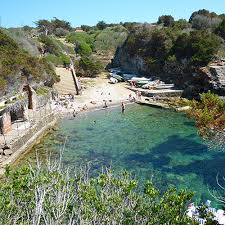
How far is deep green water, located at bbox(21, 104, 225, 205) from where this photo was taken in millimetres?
28828

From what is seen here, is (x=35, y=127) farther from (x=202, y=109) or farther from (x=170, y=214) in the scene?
(x=170, y=214)

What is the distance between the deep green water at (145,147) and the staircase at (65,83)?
35.1 ft

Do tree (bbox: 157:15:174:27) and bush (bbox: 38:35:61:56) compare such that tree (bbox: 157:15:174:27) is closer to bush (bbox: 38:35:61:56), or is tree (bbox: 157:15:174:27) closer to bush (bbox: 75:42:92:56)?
bush (bbox: 75:42:92:56)

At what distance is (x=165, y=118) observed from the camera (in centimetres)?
4681

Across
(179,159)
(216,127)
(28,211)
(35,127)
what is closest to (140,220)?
(28,211)

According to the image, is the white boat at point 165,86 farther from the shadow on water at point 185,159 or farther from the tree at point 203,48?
the shadow on water at point 185,159

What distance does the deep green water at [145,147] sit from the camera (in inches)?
1135

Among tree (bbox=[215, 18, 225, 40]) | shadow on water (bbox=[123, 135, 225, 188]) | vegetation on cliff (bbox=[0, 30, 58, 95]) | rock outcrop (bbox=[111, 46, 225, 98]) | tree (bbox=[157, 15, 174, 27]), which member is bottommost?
shadow on water (bbox=[123, 135, 225, 188])

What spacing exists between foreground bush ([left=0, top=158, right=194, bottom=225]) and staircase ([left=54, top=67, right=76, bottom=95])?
47.3 metres

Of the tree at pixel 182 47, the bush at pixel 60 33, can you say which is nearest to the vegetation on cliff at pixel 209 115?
the tree at pixel 182 47

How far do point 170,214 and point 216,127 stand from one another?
1401 centimetres

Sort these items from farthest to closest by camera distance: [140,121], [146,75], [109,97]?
[146,75], [109,97], [140,121]

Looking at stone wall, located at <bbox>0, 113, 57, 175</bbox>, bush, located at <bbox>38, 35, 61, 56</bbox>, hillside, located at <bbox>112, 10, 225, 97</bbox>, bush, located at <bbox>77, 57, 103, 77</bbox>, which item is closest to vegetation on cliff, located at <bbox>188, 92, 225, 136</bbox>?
stone wall, located at <bbox>0, 113, 57, 175</bbox>

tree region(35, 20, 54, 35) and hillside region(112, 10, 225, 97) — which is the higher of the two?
tree region(35, 20, 54, 35)
